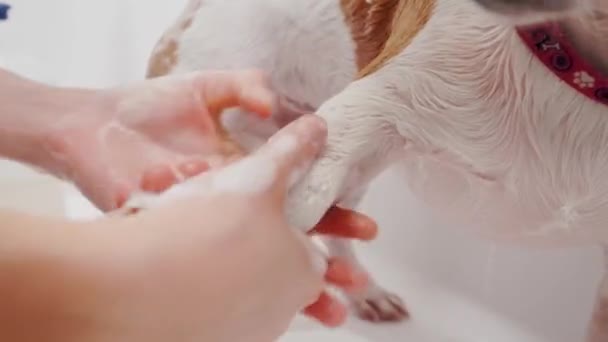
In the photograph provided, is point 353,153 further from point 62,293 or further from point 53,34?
point 53,34

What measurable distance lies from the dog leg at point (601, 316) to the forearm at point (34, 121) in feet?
1.41

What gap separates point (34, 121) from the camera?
70 centimetres

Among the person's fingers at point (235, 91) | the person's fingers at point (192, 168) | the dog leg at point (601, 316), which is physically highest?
the person's fingers at point (235, 91)

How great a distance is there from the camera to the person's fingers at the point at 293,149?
1.88 feet

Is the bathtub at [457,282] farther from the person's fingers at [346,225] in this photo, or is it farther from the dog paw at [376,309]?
the person's fingers at [346,225]

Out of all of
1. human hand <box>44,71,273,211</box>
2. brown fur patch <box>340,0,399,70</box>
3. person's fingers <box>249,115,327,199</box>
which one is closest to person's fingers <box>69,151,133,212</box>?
human hand <box>44,71,273,211</box>

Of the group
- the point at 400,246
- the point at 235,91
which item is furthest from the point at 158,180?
the point at 400,246

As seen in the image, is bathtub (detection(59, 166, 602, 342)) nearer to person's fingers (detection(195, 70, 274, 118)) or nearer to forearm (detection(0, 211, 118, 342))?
person's fingers (detection(195, 70, 274, 118))

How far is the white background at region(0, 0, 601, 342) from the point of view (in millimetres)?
993

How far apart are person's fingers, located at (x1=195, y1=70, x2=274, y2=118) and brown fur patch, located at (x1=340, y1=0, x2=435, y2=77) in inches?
3.2

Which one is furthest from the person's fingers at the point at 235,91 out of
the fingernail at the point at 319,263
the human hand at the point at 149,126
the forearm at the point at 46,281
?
the forearm at the point at 46,281

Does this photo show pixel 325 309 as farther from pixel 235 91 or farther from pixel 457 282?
pixel 457 282

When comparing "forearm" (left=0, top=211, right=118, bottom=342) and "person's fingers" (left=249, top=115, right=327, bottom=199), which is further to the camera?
"person's fingers" (left=249, top=115, right=327, bottom=199)

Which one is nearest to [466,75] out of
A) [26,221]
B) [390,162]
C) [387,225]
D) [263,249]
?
[390,162]
